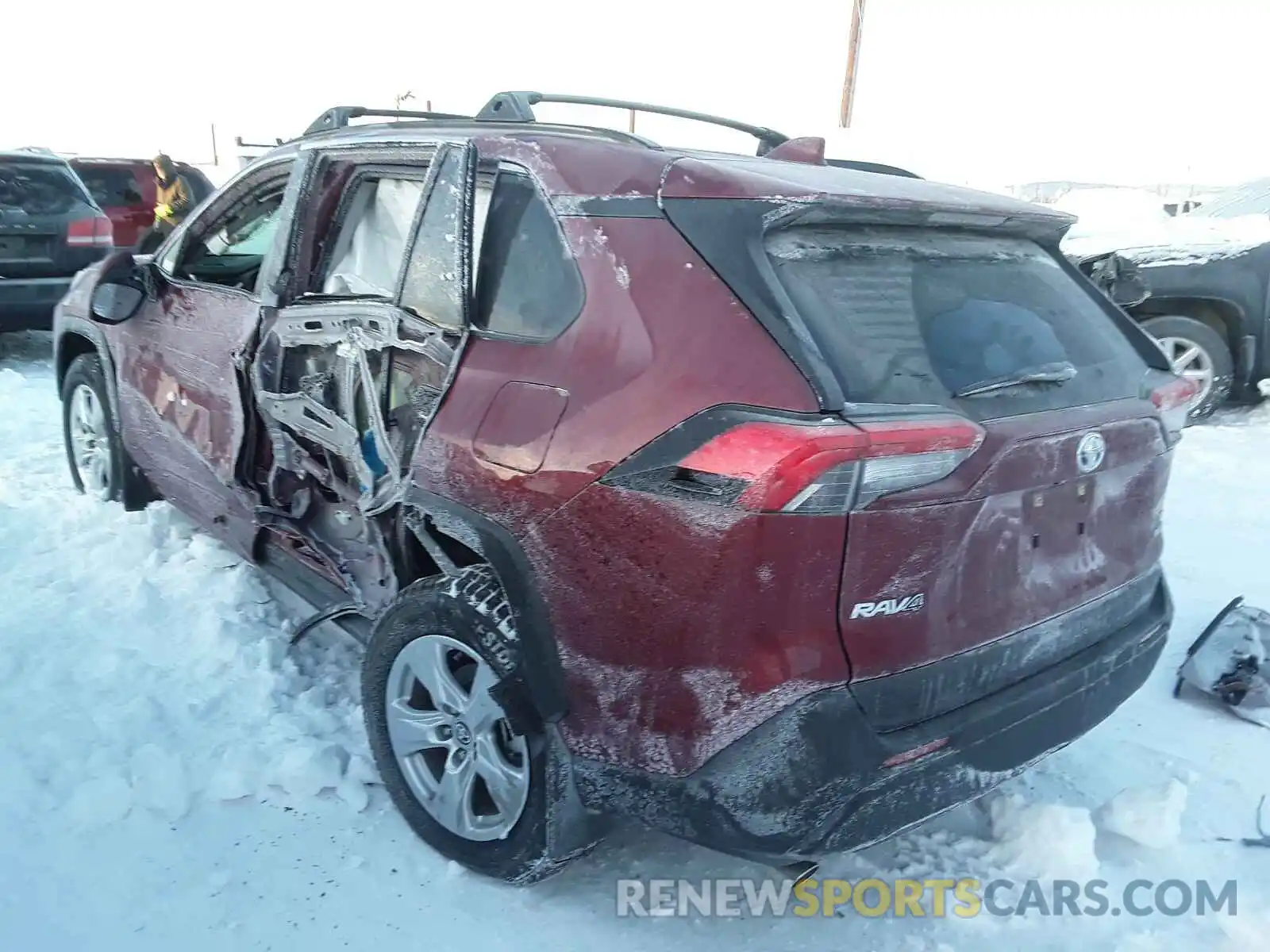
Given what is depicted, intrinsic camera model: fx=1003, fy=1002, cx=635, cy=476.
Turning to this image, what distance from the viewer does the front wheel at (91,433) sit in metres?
4.66

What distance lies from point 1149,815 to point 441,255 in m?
2.48

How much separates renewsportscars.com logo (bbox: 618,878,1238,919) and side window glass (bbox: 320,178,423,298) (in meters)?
1.83

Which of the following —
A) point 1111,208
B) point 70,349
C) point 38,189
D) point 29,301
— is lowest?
point 29,301

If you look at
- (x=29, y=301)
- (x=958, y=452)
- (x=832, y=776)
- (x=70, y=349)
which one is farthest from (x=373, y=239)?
(x=29, y=301)

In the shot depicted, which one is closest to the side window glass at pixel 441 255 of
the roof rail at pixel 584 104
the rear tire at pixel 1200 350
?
the roof rail at pixel 584 104

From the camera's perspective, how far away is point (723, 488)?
1.93 m

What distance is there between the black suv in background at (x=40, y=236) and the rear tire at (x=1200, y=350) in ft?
27.5

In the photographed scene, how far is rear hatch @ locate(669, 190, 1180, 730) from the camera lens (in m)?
1.98

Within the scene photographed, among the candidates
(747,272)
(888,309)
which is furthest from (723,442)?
(888,309)

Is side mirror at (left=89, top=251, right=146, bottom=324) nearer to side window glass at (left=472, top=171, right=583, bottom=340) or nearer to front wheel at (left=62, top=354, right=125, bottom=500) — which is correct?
front wheel at (left=62, top=354, right=125, bottom=500)

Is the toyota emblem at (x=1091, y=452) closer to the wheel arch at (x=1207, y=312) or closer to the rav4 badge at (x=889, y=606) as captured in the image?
the rav4 badge at (x=889, y=606)

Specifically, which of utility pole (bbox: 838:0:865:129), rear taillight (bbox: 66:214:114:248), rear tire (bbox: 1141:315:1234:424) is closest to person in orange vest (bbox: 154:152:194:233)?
rear taillight (bbox: 66:214:114:248)

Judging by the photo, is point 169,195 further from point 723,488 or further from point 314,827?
point 723,488

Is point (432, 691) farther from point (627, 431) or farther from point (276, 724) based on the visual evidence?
point (627, 431)
